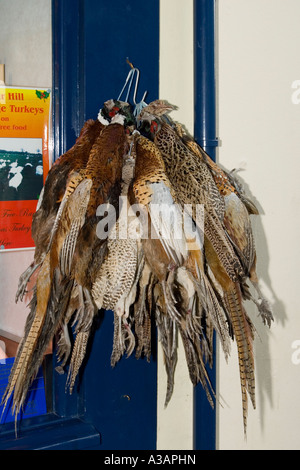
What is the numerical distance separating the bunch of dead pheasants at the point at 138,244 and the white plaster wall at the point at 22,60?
19 cm

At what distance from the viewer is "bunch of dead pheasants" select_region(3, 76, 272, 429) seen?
88 cm

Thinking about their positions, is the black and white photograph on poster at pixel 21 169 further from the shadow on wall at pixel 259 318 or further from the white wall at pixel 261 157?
the shadow on wall at pixel 259 318

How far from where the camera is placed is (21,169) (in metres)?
1.15

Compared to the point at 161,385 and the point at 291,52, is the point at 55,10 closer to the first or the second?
the point at 291,52

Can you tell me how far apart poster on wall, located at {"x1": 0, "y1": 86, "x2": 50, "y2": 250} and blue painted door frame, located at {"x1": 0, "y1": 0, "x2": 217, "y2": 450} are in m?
0.04

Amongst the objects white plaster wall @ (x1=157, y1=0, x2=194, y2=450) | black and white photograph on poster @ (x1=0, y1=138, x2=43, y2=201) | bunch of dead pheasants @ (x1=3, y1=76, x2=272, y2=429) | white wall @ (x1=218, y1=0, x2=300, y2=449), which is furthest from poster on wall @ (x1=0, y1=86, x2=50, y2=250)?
white wall @ (x1=218, y1=0, x2=300, y2=449)

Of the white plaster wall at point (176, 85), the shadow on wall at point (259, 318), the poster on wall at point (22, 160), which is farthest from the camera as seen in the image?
the shadow on wall at point (259, 318)

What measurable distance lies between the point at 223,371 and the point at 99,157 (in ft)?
2.39

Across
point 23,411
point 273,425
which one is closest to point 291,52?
Answer: point 273,425

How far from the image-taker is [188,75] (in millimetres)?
1295

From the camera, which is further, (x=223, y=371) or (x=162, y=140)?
(x=223, y=371)

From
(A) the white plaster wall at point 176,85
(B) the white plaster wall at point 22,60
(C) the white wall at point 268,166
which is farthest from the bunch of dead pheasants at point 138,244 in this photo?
(C) the white wall at point 268,166

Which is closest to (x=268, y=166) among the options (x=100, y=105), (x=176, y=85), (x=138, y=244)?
(x=176, y=85)

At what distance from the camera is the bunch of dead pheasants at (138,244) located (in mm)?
880
